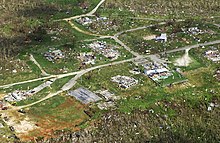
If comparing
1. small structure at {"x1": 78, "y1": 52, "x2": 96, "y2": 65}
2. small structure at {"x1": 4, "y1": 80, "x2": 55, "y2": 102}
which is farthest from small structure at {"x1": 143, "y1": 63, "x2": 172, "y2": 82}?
small structure at {"x1": 4, "y1": 80, "x2": 55, "y2": 102}

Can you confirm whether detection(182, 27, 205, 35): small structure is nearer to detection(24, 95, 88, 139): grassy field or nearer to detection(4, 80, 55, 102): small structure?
detection(24, 95, 88, 139): grassy field

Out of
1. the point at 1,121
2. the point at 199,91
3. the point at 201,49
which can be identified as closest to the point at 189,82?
the point at 199,91

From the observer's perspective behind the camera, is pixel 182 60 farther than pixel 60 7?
No

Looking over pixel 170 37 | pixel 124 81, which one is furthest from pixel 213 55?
pixel 124 81

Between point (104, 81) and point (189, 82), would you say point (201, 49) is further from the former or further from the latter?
point (104, 81)

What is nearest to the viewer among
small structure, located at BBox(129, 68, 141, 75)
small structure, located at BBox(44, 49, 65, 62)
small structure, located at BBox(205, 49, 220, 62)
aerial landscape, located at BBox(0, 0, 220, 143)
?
aerial landscape, located at BBox(0, 0, 220, 143)

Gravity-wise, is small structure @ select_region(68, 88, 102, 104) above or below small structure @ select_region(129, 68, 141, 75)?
below
